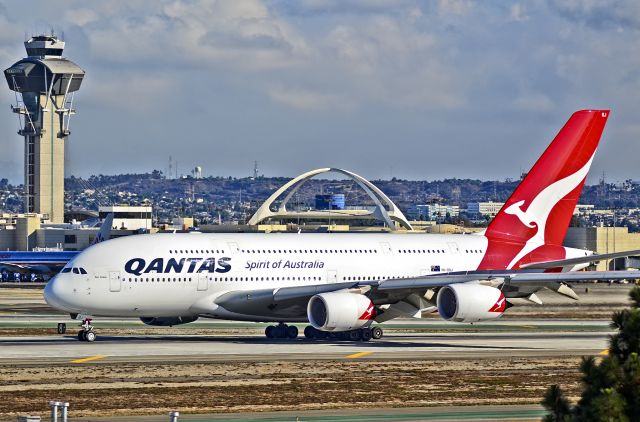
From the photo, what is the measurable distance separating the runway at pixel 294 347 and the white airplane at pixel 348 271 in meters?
1.24

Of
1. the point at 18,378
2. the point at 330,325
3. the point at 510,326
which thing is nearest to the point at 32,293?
the point at 510,326

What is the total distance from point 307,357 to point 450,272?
1377 cm

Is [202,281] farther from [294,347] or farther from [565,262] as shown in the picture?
[565,262]

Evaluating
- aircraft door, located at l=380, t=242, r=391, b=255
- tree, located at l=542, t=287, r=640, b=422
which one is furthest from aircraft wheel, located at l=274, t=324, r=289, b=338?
tree, located at l=542, t=287, r=640, b=422

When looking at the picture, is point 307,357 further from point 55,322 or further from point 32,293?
point 32,293

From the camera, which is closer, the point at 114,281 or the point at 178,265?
the point at 114,281

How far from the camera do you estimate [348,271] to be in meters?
57.6

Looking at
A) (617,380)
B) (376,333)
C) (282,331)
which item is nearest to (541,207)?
(376,333)

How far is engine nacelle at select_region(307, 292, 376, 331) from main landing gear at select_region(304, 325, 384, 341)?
7.08 ft

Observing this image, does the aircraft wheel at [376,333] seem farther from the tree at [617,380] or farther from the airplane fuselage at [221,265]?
the tree at [617,380]

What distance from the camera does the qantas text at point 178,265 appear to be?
53.3 m

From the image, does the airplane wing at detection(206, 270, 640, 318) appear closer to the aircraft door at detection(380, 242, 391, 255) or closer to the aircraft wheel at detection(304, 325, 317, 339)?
the aircraft wheel at detection(304, 325, 317, 339)

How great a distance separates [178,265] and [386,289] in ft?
29.2

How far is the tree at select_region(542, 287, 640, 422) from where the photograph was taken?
18.2m
